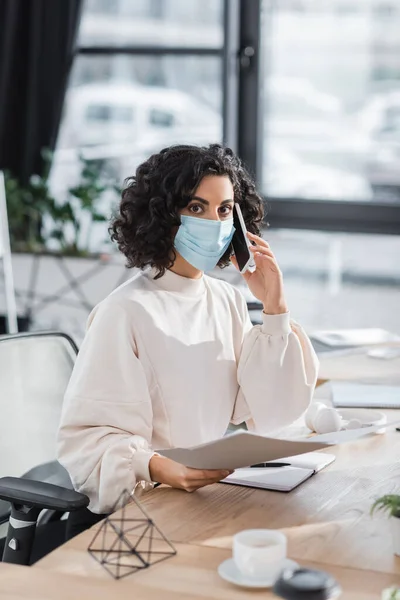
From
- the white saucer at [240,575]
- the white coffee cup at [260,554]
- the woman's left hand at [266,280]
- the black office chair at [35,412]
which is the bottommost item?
the black office chair at [35,412]

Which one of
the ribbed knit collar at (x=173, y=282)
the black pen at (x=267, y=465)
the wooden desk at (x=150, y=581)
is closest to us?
the wooden desk at (x=150, y=581)

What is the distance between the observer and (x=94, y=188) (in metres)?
4.40

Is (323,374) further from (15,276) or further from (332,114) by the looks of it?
(15,276)

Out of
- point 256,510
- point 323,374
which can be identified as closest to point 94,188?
point 323,374

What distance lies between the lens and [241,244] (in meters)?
1.87

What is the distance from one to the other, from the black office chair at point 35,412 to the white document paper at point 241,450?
1.67 ft

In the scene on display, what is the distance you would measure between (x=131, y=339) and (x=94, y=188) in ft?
8.94

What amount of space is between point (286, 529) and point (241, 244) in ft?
2.01

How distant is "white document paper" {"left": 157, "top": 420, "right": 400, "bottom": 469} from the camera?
4.71ft

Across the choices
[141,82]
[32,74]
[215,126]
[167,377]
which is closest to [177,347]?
[167,377]

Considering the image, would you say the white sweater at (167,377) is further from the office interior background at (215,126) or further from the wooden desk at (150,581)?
the office interior background at (215,126)

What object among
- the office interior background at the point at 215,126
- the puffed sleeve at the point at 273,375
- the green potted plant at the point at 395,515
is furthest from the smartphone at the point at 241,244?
the office interior background at the point at 215,126

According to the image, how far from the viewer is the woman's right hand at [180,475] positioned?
1.60 m

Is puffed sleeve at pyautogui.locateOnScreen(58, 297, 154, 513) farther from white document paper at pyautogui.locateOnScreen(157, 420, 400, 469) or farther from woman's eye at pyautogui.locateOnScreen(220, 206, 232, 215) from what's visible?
woman's eye at pyautogui.locateOnScreen(220, 206, 232, 215)
